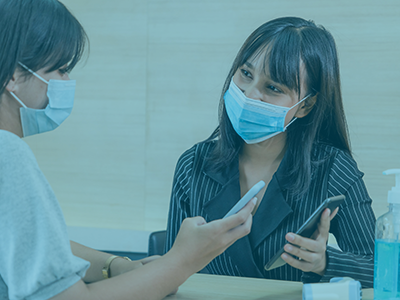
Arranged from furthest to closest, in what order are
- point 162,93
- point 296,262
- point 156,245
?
point 162,93, point 156,245, point 296,262

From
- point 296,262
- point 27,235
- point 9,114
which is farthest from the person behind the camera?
point 296,262

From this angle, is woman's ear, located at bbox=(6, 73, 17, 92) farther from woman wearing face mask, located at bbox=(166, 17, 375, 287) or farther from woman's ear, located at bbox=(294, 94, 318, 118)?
woman's ear, located at bbox=(294, 94, 318, 118)

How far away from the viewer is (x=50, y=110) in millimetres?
1069

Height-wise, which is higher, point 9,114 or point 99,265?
point 9,114

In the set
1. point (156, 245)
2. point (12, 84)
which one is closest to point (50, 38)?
point (12, 84)

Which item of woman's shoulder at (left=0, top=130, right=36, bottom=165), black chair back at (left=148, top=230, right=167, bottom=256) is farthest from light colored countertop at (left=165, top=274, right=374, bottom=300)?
black chair back at (left=148, top=230, right=167, bottom=256)

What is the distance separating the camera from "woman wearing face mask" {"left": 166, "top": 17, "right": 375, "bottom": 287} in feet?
4.42

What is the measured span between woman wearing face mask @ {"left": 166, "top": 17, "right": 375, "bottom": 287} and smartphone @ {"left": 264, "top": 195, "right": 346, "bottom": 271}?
269mm

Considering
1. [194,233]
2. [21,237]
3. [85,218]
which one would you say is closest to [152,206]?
[85,218]

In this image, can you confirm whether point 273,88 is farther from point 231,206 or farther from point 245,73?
point 231,206

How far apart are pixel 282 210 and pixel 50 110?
830 mm

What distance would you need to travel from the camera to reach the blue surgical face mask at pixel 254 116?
4.49 feet

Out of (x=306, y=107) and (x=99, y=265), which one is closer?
(x=99, y=265)

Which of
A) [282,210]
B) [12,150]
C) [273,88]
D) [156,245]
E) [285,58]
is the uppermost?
[285,58]
